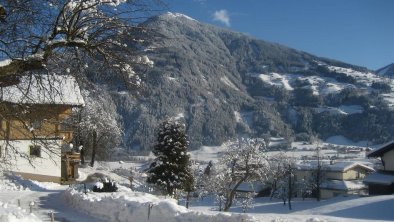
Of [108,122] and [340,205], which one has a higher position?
[108,122]

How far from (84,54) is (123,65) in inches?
26.8

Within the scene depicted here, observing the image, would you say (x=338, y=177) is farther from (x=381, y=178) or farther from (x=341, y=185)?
(x=381, y=178)

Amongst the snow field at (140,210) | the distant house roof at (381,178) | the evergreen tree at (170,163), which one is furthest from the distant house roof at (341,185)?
the snow field at (140,210)

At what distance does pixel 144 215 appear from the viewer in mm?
17672

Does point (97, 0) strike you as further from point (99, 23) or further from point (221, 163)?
point (221, 163)

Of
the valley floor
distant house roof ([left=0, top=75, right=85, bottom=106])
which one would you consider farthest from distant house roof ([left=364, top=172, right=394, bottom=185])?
distant house roof ([left=0, top=75, right=85, bottom=106])

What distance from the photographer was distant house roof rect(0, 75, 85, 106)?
288 inches

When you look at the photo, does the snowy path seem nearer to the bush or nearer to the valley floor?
the valley floor

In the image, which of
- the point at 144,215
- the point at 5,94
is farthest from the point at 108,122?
the point at 5,94

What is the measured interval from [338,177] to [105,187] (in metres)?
68.8

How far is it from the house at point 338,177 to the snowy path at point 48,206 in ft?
202

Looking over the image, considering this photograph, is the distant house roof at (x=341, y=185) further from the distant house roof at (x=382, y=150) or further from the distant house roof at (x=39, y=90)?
the distant house roof at (x=39, y=90)

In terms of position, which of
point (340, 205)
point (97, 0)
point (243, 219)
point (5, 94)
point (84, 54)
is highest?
point (97, 0)

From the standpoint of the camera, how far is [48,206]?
23.4 m
